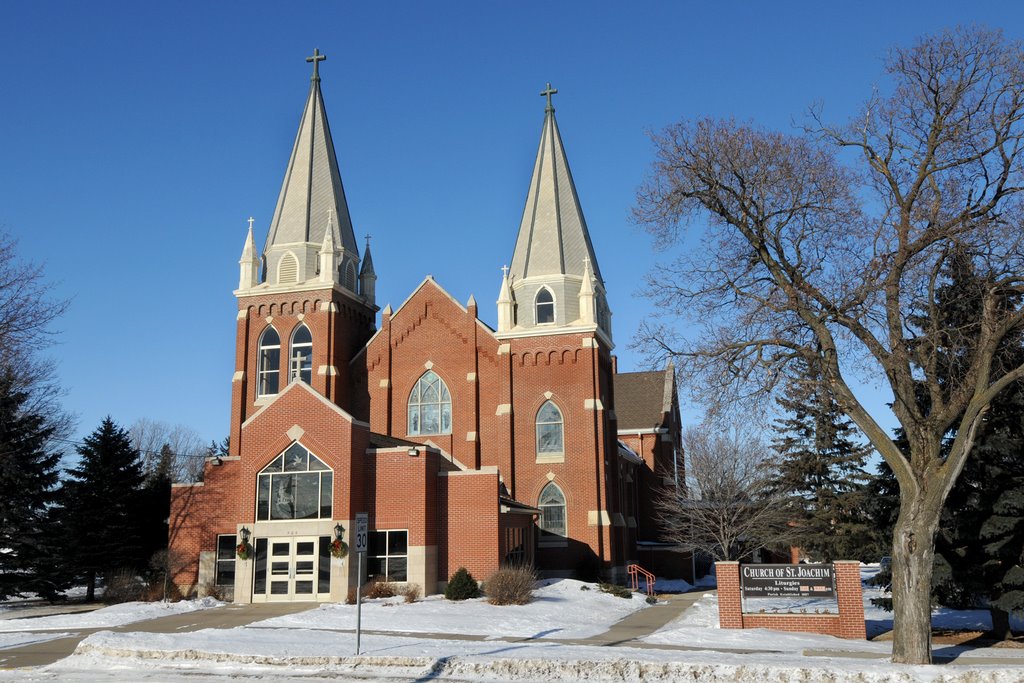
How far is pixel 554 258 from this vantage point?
4066 centimetres

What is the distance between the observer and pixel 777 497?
4028 cm

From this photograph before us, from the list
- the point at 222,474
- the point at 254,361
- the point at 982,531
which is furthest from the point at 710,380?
the point at 254,361

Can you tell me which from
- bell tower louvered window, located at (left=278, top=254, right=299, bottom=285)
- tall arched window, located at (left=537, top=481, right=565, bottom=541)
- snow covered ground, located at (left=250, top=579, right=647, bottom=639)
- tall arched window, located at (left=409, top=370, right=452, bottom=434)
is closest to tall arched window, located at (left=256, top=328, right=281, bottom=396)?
bell tower louvered window, located at (left=278, top=254, right=299, bottom=285)

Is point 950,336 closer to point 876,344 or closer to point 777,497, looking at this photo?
point 876,344

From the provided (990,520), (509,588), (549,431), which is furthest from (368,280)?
(990,520)

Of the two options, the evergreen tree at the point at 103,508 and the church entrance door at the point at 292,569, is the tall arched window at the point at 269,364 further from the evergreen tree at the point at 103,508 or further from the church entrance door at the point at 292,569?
the church entrance door at the point at 292,569

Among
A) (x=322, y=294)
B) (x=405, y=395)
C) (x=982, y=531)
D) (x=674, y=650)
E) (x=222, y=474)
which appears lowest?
(x=674, y=650)

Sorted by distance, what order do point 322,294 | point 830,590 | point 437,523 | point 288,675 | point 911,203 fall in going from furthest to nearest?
point 322,294 → point 437,523 → point 830,590 → point 911,203 → point 288,675

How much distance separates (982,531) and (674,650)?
9.50 m

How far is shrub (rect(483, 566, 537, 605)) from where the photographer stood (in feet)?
89.3

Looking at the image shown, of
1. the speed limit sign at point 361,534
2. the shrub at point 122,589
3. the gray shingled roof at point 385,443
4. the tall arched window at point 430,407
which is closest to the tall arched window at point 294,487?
the gray shingled roof at point 385,443

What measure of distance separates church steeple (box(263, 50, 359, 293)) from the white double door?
44.0ft

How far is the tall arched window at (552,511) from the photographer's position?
37.2 meters

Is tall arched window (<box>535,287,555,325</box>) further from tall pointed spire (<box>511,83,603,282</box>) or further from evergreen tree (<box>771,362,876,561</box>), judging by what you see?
evergreen tree (<box>771,362,876,561</box>)
